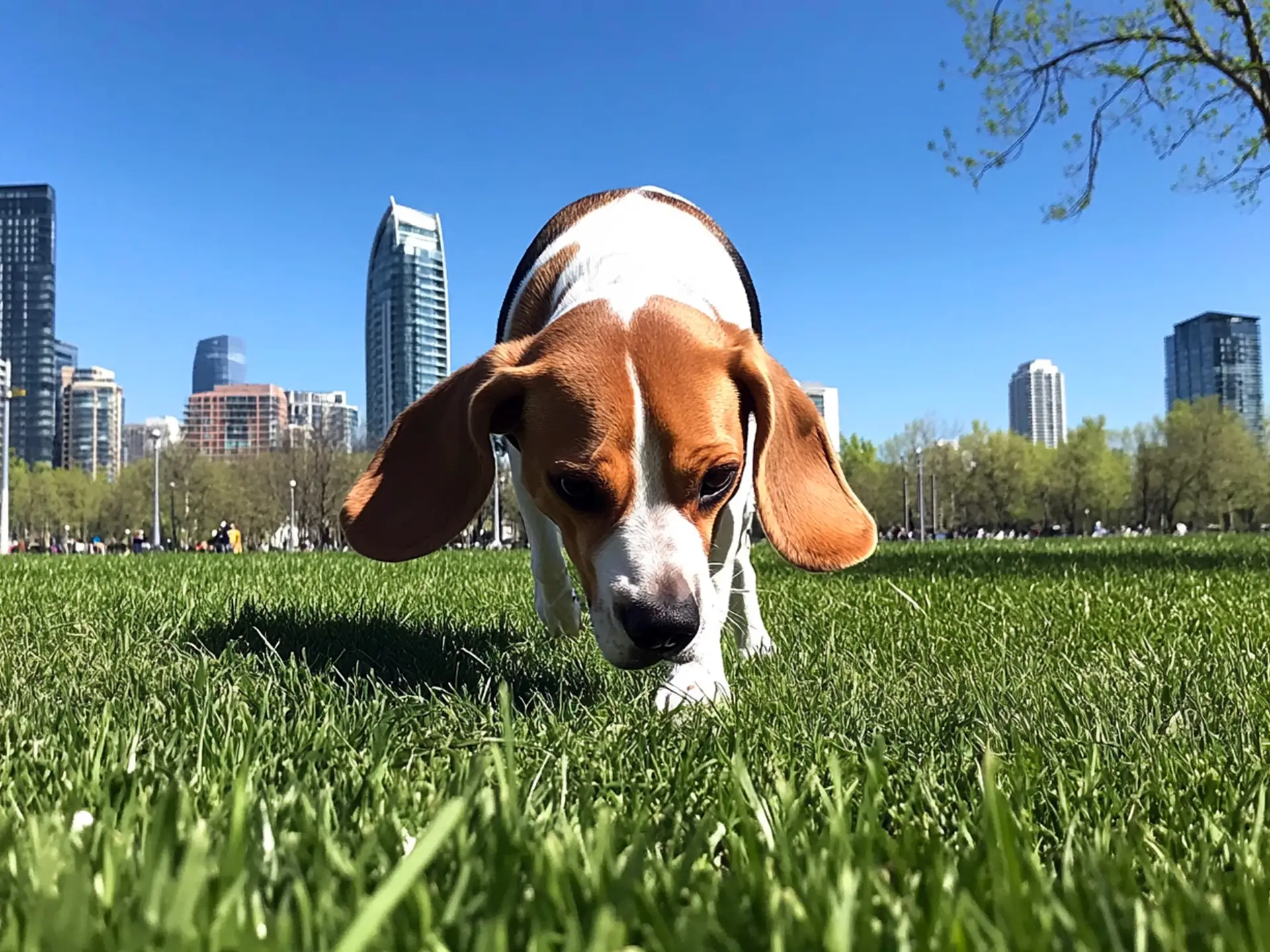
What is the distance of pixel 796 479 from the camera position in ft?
11.4

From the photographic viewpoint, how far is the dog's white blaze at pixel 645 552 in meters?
2.67

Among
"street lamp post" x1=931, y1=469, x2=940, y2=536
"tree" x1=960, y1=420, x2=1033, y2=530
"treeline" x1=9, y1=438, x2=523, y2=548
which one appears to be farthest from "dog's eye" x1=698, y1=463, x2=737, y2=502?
"tree" x1=960, y1=420, x2=1033, y2=530

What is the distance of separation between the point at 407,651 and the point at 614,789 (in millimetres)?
2053

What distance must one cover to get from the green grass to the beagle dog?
0.31 meters

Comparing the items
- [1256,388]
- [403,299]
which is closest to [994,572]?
[403,299]

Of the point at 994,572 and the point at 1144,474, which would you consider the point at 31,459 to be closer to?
the point at 1144,474

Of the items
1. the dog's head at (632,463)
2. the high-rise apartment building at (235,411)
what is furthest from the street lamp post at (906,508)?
the high-rise apartment building at (235,411)

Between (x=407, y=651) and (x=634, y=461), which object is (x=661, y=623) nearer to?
(x=634, y=461)

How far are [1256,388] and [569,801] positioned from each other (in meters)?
196

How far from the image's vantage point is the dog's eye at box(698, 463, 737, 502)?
298cm

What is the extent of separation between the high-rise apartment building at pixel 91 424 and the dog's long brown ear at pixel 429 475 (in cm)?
14830

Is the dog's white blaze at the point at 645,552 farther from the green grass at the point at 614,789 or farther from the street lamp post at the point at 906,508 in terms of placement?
the street lamp post at the point at 906,508

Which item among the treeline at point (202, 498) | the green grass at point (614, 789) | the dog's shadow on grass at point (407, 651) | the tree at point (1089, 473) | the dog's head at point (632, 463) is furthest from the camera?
the tree at point (1089, 473)

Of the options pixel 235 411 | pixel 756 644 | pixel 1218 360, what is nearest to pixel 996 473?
pixel 756 644
